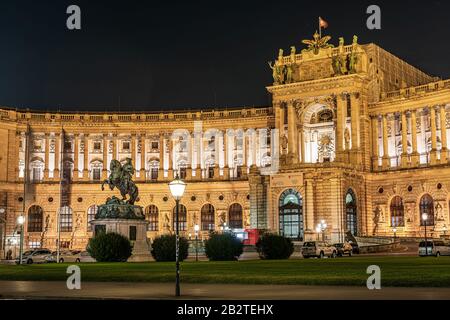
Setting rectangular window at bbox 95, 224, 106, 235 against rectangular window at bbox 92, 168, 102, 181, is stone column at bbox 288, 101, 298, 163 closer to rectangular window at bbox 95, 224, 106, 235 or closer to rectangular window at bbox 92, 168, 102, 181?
rectangular window at bbox 92, 168, 102, 181

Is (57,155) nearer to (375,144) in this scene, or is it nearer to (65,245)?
(65,245)

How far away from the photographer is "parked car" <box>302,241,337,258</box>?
2702 inches

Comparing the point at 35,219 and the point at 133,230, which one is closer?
the point at 133,230

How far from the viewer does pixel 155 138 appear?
119 m

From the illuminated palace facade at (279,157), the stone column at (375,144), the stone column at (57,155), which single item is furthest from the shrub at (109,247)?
the stone column at (57,155)

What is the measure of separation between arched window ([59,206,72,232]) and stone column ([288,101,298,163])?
37.7 m

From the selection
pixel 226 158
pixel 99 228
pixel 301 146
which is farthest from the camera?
pixel 226 158

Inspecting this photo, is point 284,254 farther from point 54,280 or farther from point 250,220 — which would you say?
point 250,220

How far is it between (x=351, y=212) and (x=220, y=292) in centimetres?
7463

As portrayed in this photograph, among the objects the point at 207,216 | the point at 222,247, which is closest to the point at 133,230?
the point at 222,247

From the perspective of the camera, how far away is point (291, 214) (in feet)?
328

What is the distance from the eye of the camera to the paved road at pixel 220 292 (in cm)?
2556

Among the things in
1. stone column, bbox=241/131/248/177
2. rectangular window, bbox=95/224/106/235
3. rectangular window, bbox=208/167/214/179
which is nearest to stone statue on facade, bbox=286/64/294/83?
stone column, bbox=241/131/248/177
